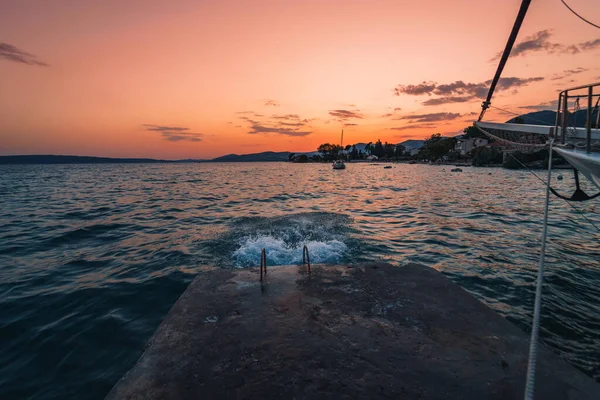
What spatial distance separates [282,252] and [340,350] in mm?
6385

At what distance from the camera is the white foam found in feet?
31.5

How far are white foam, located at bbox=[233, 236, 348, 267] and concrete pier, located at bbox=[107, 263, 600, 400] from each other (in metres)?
3.65

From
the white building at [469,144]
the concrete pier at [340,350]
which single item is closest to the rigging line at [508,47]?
the concrete pier at [340,350]

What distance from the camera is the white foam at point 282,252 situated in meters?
9.60

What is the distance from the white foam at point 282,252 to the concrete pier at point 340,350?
3.65m

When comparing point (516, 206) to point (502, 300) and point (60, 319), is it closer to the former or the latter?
point (502, 300)

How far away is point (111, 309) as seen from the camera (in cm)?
679

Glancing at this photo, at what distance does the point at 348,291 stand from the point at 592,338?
5124 mm

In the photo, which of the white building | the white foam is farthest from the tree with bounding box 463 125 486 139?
the white foam

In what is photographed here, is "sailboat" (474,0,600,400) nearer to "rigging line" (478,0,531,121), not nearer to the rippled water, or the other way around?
"rigging line" (478,0,531,121)

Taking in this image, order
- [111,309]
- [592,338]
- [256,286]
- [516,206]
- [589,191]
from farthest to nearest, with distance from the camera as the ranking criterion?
1. [589,191]
2. [516,206]
3. [111,309]
4. [256,286]
5. [592,338]

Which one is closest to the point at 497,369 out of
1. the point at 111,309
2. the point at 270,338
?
the point at 270,338

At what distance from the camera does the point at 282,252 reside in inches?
400

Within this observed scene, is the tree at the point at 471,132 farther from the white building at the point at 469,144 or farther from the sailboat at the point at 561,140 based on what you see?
the sailboat at the point at 561,140
